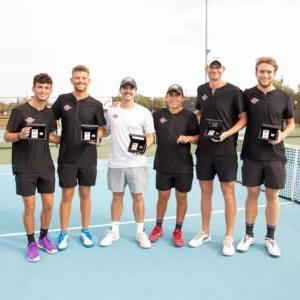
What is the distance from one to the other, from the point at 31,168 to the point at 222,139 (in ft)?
5.71

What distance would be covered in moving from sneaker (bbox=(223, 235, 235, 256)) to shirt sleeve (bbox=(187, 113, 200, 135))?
1070 mm

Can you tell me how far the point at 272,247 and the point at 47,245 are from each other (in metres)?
2.17

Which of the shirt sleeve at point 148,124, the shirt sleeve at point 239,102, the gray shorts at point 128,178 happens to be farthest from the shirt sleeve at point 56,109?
the shirt sleeve at point 239,102

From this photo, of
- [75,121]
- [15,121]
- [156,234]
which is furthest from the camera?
[156,234]

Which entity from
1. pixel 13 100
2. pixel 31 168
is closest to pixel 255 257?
pixel 31 168

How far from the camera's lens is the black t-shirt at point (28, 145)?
10.8 ft

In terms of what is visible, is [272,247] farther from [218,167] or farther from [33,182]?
[33,182]

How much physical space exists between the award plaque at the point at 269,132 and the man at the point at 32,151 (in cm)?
189

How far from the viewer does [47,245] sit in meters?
3.61

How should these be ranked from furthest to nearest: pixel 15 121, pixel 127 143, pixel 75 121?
pixel 127 143, pixel 75 121, pixel 15 121

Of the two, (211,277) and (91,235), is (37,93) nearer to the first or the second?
(91,235)

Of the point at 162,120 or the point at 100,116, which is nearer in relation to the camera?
the point at 100,116

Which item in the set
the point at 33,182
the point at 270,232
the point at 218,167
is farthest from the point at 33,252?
the point at 270,232

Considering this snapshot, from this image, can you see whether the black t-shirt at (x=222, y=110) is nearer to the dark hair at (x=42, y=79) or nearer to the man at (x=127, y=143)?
the man at (x=127, y=143)
